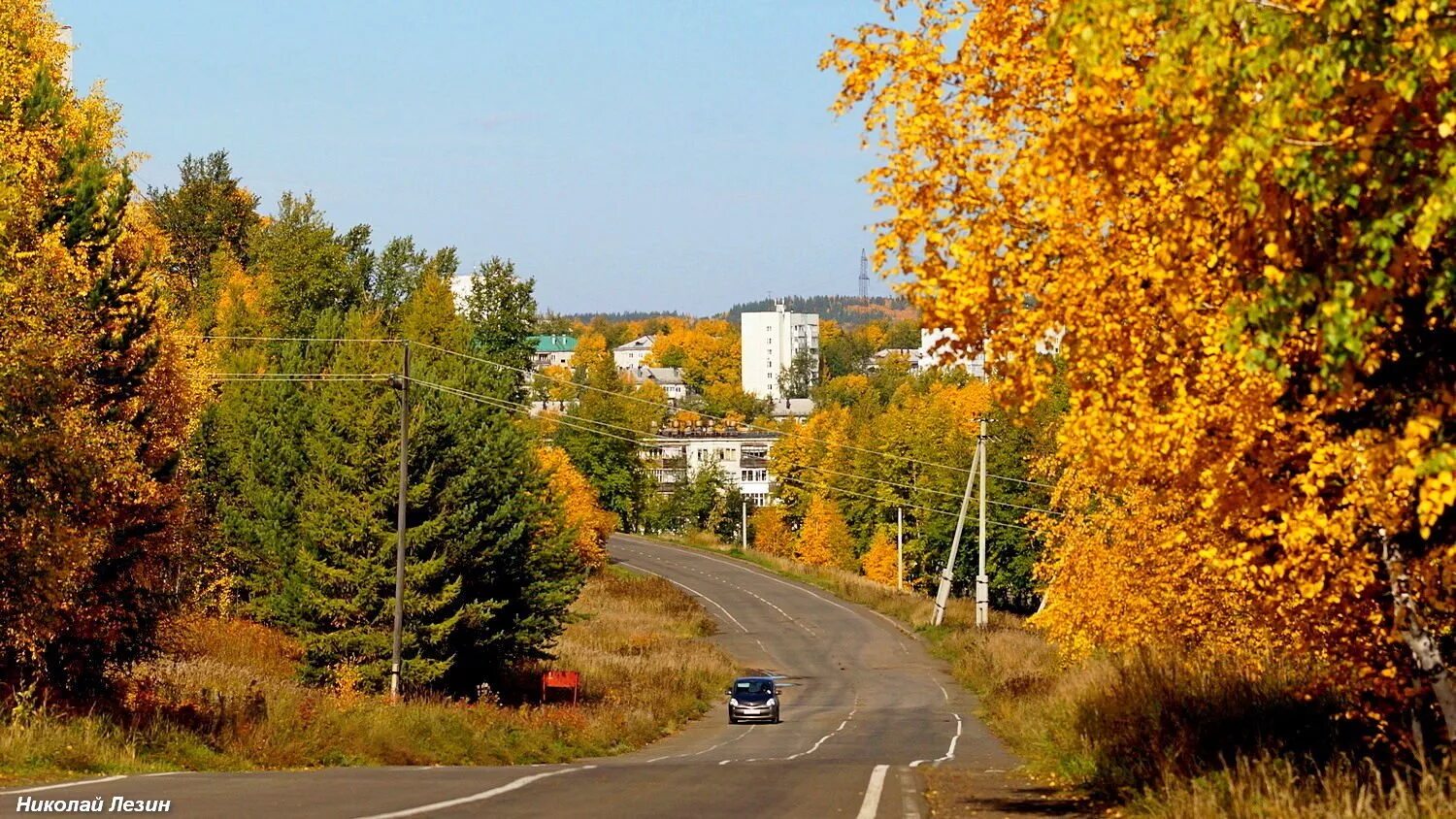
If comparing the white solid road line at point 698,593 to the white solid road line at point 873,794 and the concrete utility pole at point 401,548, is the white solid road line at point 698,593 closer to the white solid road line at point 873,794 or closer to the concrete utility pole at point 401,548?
the concrete utility pole at point 401,548

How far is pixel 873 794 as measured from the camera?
57.9ft

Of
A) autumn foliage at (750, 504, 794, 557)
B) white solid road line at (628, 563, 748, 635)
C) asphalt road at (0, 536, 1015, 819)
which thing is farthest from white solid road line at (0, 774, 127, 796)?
autumn foliage at (750, 504, 794, 557)

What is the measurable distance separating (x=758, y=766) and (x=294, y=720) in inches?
329

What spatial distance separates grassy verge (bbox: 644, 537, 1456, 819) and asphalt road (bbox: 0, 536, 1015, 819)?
181 centimetres

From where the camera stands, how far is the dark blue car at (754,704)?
49.4 m

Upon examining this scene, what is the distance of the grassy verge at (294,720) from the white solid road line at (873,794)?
28.5ft

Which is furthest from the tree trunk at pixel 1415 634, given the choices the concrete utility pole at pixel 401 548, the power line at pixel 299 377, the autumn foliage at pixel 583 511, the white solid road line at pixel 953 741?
the autumn foliage at pixel 583 511

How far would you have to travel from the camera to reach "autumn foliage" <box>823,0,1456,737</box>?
784cm

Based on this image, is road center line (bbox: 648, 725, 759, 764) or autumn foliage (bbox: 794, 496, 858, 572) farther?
autumn foliage (bbox: 794, 496, 858, 572)

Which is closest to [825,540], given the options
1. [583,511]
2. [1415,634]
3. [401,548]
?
[583,511]

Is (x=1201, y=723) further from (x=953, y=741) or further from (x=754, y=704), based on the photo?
(x=754, y=704)

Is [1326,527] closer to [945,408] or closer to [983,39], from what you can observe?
[983,39]

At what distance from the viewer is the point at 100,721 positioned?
22.0 meters

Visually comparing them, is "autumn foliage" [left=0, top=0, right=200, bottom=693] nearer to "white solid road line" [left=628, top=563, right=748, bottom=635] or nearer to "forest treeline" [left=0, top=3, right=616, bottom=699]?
"forest treeline" [left=0, top=3, right=616, bottom=699]
